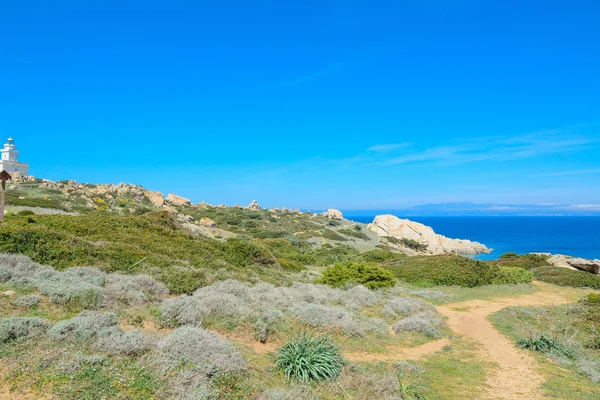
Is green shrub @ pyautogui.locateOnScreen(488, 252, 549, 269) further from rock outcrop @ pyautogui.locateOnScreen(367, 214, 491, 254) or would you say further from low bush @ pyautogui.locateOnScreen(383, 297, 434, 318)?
rock outcrop @ pyautogui.locateOnScreen(367, 214, 491, 254)

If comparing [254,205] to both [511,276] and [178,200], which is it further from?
[511,276]

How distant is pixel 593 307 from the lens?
15.9m

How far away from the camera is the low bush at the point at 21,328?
6441 millimetres

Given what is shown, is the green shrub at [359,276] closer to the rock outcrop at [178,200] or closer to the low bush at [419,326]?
the low bush at [419,326]

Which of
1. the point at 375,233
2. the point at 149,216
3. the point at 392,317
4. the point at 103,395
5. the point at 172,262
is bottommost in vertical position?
the point at 103,395

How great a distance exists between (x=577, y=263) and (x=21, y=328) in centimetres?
3599

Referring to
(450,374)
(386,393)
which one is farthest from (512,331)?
(386,393)

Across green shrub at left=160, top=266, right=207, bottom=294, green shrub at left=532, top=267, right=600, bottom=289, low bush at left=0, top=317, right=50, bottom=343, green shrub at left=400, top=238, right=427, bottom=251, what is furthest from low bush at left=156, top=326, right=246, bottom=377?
green shrub at left=400, top=238, right=427, bottom=251

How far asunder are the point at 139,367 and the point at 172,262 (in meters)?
8.70

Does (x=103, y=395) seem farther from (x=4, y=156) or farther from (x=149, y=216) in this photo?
(x=4, y=156)

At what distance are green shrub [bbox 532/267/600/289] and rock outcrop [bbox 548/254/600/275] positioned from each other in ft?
12.4

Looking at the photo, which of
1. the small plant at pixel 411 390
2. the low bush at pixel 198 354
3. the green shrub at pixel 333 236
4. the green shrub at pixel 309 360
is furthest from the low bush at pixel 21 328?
the green shrub at pixel 333 236

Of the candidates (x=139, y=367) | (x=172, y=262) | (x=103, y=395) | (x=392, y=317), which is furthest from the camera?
(x=172, y=262)

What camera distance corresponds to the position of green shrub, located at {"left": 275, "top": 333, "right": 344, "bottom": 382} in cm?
716
